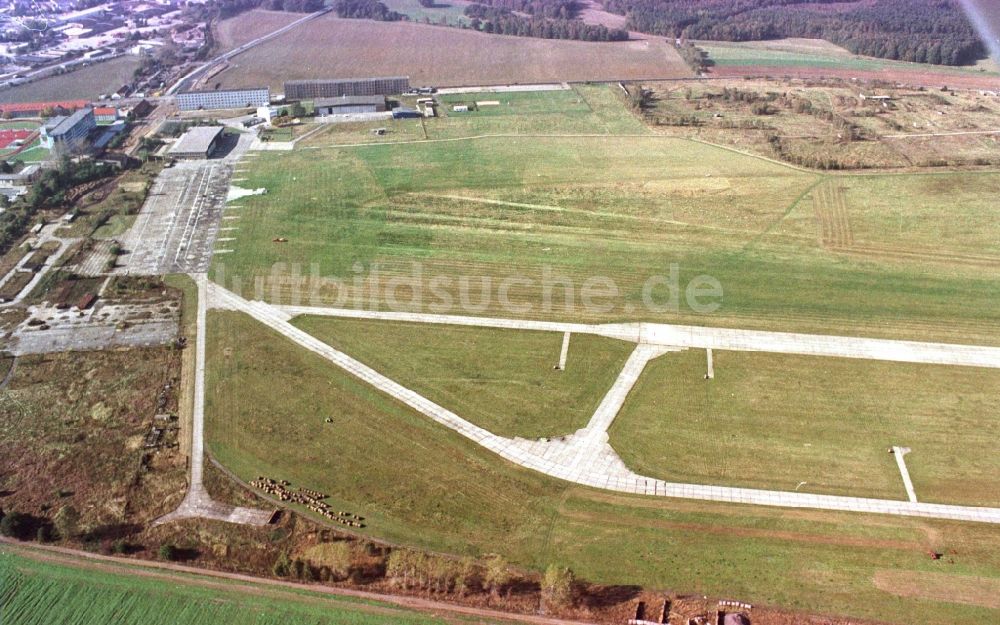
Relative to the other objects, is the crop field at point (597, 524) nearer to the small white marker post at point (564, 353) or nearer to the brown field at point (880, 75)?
the small white marker post at point (564, 353)

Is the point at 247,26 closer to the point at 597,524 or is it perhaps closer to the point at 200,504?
the point at 200,504

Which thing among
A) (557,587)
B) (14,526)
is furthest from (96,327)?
(557,587)

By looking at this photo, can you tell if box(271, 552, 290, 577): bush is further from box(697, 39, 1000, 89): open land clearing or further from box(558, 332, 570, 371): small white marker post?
box(697, 39, 1000, 89): open land clearing

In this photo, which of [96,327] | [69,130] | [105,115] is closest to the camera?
[96,327]

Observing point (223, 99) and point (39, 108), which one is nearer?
point (223, 99)

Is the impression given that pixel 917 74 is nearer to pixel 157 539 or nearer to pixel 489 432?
pixel 489 432
